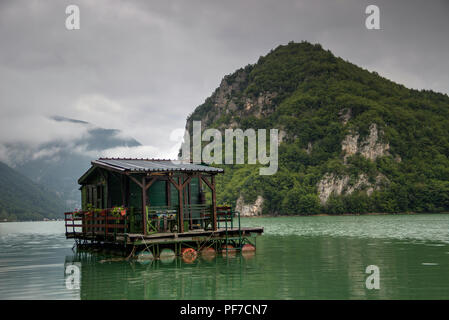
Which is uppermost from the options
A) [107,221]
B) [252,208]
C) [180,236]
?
[107,221]

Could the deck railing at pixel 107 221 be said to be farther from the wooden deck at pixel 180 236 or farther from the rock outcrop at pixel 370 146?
the rock outcrop at pixel 370 146

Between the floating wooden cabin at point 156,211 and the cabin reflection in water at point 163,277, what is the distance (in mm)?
1038

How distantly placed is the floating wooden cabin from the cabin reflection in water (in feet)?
3.41

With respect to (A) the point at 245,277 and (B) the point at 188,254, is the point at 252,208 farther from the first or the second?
(A) the point at 245,277

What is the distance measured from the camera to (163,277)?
64.0 ft

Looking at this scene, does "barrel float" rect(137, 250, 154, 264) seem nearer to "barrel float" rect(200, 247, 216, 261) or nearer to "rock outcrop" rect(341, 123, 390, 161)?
"barrel float" rect(200, 247, 216, 261)

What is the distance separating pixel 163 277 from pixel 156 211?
6.62m

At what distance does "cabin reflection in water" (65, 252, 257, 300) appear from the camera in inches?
635

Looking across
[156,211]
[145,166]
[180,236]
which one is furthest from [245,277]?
[145,166]

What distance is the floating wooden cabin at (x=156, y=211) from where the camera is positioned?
25141 millimetres

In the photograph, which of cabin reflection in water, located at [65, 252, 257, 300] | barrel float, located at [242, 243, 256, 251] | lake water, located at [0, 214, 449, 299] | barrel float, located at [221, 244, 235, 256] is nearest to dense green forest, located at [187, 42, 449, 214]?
barrel float, located at [242, 243, 256, 251]

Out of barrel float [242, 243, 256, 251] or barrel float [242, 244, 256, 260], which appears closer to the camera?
barrel float [242, 244, 256, 260]

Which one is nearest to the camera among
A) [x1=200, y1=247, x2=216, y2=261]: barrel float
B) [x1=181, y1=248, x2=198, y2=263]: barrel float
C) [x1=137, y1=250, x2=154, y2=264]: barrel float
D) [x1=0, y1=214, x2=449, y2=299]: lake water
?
[x1=0, y1=214, x2=449, y2=299]: lake water

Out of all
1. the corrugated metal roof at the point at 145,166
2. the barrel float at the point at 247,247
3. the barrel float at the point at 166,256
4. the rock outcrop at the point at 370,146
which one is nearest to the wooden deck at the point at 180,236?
the barrel float at the point at 247,247
